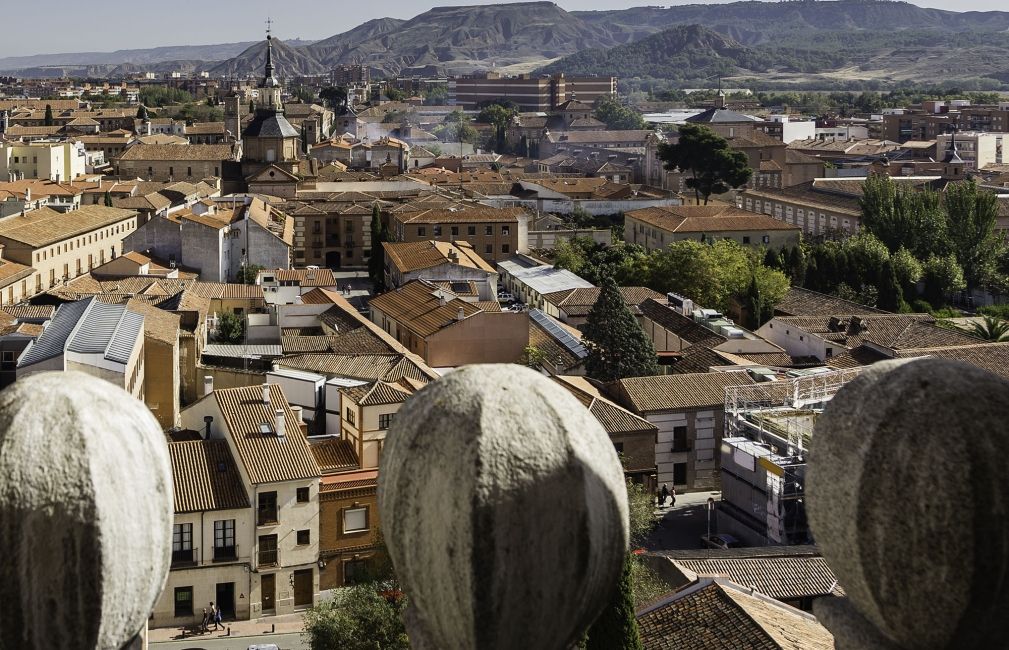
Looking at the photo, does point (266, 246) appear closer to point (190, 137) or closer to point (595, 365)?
point (595, 365)

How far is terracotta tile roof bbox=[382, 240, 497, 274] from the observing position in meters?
33.3

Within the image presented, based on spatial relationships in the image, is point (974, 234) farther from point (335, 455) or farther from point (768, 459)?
point (335, 455)

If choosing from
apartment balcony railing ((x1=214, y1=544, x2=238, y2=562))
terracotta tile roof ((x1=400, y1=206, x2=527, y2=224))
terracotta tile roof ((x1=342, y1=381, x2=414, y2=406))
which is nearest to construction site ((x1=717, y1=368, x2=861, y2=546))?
terracotta tile roof ((x1=342, y1=381, x2=414, y2=406))

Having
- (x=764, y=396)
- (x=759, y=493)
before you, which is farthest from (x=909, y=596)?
(x=764, y=396)

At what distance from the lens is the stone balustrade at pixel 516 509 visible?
145 inches

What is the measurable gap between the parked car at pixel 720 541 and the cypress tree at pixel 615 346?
6855 millimetres

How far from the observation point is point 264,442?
16.9 metres

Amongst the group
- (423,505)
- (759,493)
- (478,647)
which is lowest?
(759,493)

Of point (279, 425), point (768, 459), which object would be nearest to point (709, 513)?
point (768, 459)

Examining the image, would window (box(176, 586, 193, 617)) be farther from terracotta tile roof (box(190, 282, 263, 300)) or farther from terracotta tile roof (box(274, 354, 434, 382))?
terracotta tile roof (box(190, 282, 263, 300))

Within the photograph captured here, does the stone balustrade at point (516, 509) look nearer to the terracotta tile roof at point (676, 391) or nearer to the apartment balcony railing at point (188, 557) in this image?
the apartment balcony railing at point (188, 557)

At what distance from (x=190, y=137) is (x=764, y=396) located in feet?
194

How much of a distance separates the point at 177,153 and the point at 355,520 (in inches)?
1750

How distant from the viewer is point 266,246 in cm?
3756
